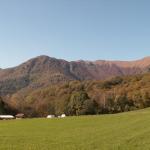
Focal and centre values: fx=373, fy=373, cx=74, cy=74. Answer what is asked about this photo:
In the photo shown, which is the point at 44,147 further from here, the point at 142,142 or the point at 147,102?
the point at 147,102

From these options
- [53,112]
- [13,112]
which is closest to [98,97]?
[53,112]

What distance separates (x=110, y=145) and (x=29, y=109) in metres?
165

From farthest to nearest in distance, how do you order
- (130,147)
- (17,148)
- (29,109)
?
(29,109), (17,148), (130,147)

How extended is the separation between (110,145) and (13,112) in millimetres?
145126

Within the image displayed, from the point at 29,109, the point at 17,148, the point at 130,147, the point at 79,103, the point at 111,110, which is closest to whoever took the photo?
the point at 130,147

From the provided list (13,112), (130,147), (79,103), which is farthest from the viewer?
(13,112)

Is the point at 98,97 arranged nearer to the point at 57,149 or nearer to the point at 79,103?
the point at 79,103

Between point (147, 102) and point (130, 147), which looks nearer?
point (130, 147)

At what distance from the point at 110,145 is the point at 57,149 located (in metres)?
4.66

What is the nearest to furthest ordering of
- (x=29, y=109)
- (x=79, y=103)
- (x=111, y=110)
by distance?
(x=79, y=103), (x=111, y=110), (x=29, y=109)

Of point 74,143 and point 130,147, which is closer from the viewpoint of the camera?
point 130,147

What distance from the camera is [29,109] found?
19462 centimetres

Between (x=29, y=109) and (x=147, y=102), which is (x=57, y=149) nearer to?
(x=147, y=102)

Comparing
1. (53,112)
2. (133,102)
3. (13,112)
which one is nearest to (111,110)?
(133,102)
